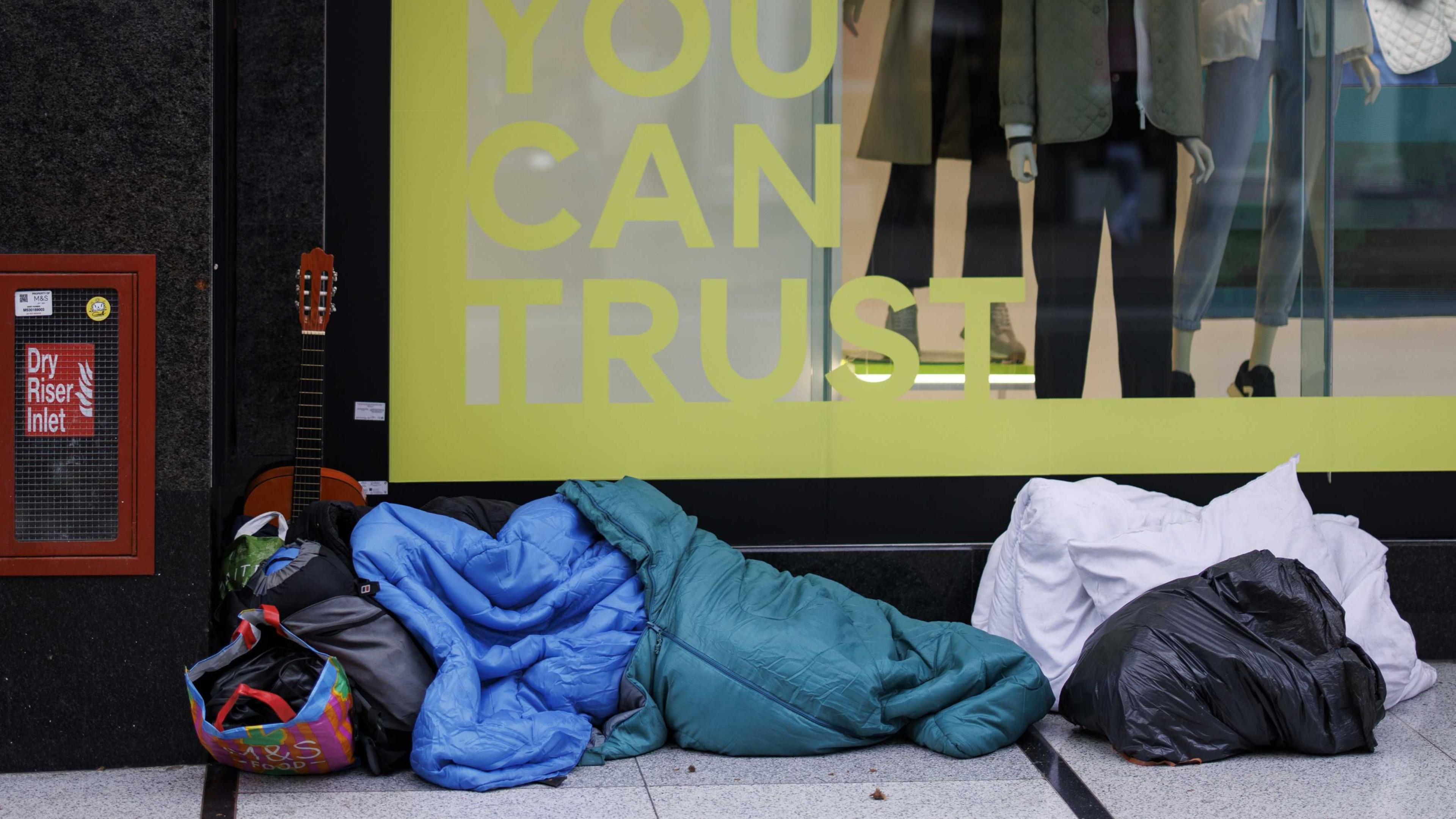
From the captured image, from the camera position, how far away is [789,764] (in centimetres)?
315

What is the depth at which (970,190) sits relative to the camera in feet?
13.7

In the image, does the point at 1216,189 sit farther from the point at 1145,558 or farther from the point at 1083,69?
the point at 1145,558

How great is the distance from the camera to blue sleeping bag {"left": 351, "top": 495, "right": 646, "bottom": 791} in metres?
2.99

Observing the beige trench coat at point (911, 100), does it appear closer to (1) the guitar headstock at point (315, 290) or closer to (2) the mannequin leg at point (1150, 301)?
(2) the mannequin leg at point (1150, 301)

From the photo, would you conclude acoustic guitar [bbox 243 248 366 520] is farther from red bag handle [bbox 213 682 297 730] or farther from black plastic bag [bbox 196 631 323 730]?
red bag handle [bbox 213 682 297 730]

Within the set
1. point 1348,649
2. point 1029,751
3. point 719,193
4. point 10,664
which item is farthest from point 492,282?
point 1348,649

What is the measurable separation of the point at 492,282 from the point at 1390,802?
3.04m

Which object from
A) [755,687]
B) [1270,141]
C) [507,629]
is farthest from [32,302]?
[1270,141]

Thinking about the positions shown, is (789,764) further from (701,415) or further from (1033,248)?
(1033,248)

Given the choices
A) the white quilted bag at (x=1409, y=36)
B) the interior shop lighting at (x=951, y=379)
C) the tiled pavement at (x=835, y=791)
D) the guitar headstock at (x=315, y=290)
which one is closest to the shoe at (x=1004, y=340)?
the interior shop lighting at (x=951, y=379)

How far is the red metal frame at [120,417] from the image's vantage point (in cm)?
304

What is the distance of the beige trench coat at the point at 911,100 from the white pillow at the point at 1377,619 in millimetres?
1796

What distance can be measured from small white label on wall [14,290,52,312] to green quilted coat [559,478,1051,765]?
1633mm

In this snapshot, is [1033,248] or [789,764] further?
[1033,248]
